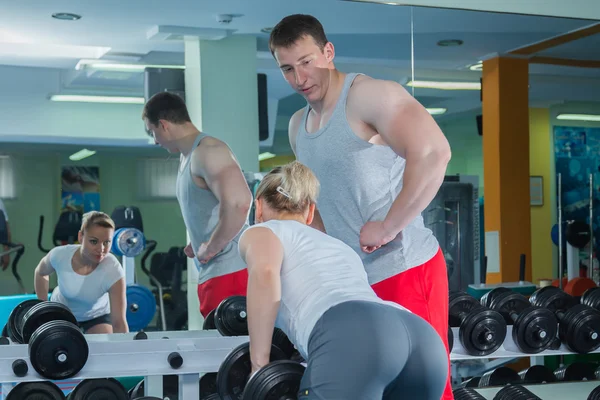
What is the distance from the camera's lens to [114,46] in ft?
10.7

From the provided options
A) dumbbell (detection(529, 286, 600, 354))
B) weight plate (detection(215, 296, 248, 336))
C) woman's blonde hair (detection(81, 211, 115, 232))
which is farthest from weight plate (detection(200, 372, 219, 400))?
dumbbell (detection(529, 286, 600, 354))

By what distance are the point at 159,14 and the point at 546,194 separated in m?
2.22

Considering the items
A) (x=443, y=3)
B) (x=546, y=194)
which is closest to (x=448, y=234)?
(x=546, y=194)

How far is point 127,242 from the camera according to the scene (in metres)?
3.22

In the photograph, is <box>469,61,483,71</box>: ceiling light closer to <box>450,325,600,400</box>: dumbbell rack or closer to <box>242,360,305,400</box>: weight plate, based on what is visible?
<box>450,325,600,400</box>: dumbbell rack

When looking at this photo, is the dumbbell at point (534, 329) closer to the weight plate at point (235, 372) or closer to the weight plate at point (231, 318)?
the weight plate at point (231, 318)

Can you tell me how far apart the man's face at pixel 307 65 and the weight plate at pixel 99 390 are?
1.11 m

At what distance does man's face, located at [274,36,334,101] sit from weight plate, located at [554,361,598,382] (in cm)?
256

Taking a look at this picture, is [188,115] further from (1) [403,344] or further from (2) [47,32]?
(1) [403,344]

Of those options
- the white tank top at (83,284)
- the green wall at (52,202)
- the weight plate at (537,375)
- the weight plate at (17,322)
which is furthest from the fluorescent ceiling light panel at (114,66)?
the weight plate at (537,375)

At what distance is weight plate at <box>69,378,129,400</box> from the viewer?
93.5 inches

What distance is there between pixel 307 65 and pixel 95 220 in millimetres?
1517

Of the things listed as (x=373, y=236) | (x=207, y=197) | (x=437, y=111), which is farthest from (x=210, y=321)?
(x=437, y=111)

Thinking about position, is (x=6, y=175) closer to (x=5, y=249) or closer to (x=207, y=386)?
(x=5, y=249)
